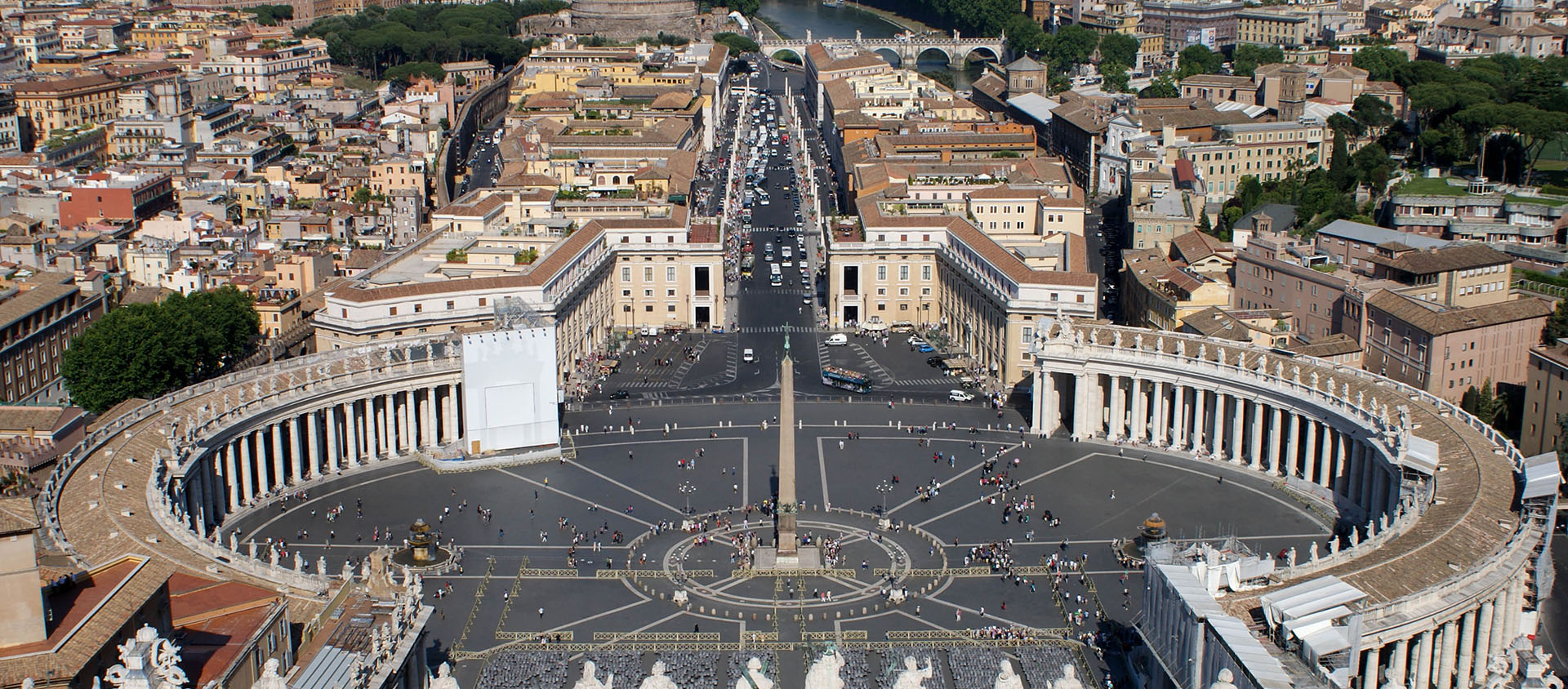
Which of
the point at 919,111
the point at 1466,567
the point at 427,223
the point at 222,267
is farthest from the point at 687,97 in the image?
the point at 1466,567

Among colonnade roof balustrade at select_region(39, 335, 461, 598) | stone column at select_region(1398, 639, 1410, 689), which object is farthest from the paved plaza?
stone column at select_region(1398, 639, 1410, 689)

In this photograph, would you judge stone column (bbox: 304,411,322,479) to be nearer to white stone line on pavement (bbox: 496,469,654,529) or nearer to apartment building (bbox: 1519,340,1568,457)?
white stone line on pavement (bbox: 496,469,654,529)

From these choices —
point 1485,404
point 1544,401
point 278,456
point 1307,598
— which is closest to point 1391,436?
point 1544,401

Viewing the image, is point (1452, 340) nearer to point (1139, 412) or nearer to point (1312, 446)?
point (1312, 446)

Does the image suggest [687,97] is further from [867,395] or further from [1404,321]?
[1404,321]

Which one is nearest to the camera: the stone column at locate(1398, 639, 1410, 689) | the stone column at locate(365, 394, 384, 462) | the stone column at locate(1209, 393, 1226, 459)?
the stone column at locate(1398, 639, 1410, 689)

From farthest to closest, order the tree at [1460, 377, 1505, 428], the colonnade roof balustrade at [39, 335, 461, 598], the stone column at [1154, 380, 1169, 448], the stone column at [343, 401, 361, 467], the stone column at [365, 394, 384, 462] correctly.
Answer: the stone column at [1154, 380, 1169, 448]
the tree at [1460, 377, 1505, 428]
the stone column at [365, 394, 384, 462]
the stone column at [343, 401, 361, 467]
the colonnade roof balustrade at [39, 335, 461, 598]
